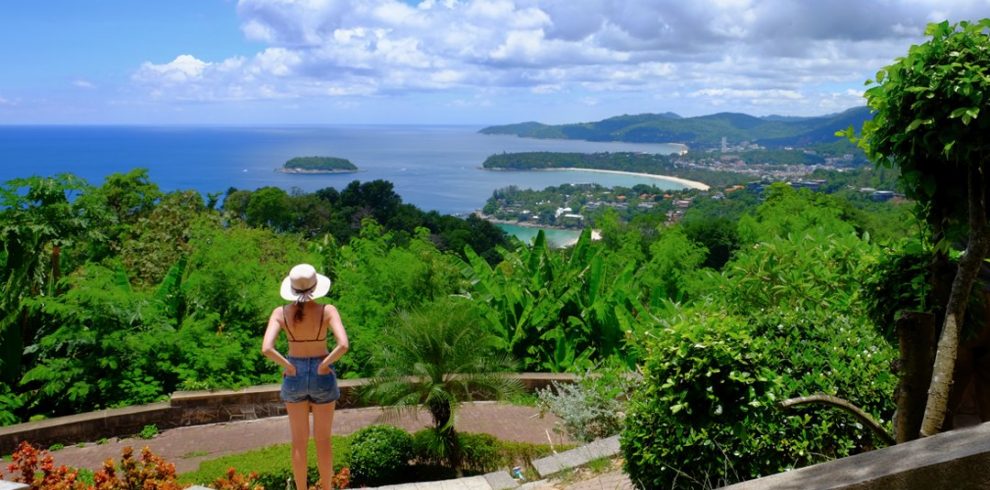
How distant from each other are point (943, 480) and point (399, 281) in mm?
8827

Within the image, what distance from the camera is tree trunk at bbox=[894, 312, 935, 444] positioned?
365 centimetres

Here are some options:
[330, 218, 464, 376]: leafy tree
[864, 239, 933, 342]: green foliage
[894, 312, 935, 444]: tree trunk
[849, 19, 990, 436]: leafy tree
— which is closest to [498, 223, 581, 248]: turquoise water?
[330, 218, 464, 376]: leafy tree

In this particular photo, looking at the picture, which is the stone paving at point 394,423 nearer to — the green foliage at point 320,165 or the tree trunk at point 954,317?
the tree trunk at point 954,317

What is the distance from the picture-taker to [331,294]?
11.8 metres

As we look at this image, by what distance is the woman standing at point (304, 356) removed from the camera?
4988 mm

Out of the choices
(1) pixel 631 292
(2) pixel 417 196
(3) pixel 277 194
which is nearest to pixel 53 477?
(1) pixel 631 292

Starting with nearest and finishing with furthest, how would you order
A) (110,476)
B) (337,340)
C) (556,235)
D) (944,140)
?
(944,140), (337,340), (110,476), (556,235)

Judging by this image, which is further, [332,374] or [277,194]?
[277,194]

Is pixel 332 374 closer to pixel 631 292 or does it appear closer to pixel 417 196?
pixel 631 292

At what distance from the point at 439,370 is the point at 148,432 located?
10.8ft

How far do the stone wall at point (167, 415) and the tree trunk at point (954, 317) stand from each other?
6.00 m

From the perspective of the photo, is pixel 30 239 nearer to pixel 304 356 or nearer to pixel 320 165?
pixel 304 356

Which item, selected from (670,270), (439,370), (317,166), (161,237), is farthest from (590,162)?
(439,370)

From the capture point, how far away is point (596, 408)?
7.48 metres
